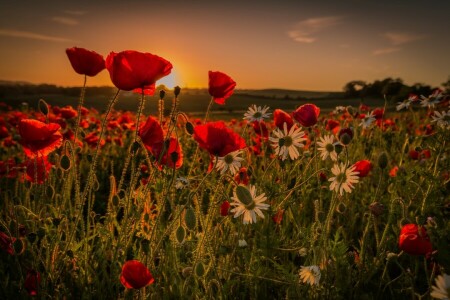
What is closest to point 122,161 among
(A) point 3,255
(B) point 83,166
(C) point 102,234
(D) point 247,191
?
(B) point 83,166

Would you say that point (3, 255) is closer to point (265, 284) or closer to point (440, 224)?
point (265, 284)

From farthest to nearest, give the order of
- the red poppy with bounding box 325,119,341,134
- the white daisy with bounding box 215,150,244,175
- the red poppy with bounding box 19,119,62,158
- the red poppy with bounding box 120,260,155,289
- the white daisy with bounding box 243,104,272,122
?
the red poppy with bounding box 325,119,341,134
the white daisy with bounding box 243,104,272,122
the white daisy with bounding box 215,150,244,175
the red poppy with bounding box 19,119,62,158
the red poppy with bounding box 120,260,155,289

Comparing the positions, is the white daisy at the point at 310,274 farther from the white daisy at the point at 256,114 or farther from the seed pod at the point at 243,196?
the white daisy at the point at 256,114

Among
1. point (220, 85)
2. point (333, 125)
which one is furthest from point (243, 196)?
point (333, 125)

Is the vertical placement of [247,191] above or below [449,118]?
below

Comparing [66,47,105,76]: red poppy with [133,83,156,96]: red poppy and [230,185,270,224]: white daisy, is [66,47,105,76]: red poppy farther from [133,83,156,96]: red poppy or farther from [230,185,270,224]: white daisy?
[230,185,270,224]: white daisy

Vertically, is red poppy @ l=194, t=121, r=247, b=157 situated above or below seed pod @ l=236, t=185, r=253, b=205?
above

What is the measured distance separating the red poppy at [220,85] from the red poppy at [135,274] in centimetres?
111

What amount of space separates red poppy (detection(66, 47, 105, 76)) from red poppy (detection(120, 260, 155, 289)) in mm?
1081

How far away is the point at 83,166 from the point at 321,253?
4.12 m

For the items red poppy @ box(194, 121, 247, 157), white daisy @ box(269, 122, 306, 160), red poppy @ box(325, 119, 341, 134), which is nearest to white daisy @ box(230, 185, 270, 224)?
red poppy @ box(194, 121, 247, 157)

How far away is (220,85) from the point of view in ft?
7.99

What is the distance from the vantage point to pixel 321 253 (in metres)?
2.16

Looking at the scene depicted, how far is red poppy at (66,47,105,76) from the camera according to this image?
2.17 m
